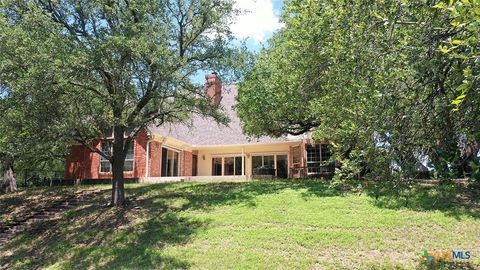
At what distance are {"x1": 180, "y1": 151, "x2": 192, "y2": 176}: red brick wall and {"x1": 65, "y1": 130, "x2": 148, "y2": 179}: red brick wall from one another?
13.3ft

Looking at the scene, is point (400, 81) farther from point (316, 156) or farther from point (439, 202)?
point (316, 156)

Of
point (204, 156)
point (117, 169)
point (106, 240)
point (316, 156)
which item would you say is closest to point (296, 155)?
point (316, 156)

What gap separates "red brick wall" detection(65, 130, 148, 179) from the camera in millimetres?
24328

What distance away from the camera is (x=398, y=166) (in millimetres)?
6125

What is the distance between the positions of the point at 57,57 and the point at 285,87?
876 cm

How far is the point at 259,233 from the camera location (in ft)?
38.8

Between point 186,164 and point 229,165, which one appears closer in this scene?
point 186,164

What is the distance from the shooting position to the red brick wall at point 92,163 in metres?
24.3

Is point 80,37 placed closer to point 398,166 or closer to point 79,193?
point 79,193

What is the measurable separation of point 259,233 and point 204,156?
700 inches

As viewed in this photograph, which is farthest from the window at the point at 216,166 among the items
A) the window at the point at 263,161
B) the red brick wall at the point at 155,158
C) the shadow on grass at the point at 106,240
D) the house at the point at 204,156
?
the shadow on grass at the point at 106,240

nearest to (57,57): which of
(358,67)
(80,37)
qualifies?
A: (80,37)

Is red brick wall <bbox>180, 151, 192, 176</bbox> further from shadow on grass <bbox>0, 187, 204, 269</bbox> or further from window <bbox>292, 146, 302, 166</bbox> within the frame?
shadow on grass <bbox>0, 187, 204, 269</bbox>

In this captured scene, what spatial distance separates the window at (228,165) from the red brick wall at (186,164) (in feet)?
5.84
